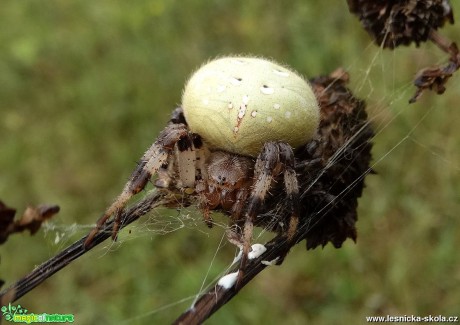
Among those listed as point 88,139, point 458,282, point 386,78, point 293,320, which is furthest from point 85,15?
point 458,282

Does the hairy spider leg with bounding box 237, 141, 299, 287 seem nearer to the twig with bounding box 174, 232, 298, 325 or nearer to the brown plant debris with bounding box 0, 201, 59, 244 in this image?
the twig with bounding box 174, 232, 298, 325

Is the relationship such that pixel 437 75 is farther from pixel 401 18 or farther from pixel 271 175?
pixel 271 175

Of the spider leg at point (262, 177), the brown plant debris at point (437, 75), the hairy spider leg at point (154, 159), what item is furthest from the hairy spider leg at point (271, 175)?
the brown plant debris at point (437, 75)

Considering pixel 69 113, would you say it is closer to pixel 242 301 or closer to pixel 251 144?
pixel 242 301

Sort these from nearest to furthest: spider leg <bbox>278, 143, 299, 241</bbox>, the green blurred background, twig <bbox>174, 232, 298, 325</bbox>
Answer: twig <bbox>174, 232, 298, 325</bbox>, spider leg <bbox>278, 143, 299, 241</bbox>, the green blurred background

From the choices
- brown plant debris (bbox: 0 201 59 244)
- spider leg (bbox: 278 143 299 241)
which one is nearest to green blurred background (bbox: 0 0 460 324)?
spider leg (bbox: 278 143 299 241)

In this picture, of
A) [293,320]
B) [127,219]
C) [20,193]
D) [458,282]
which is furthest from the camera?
[20,193]
